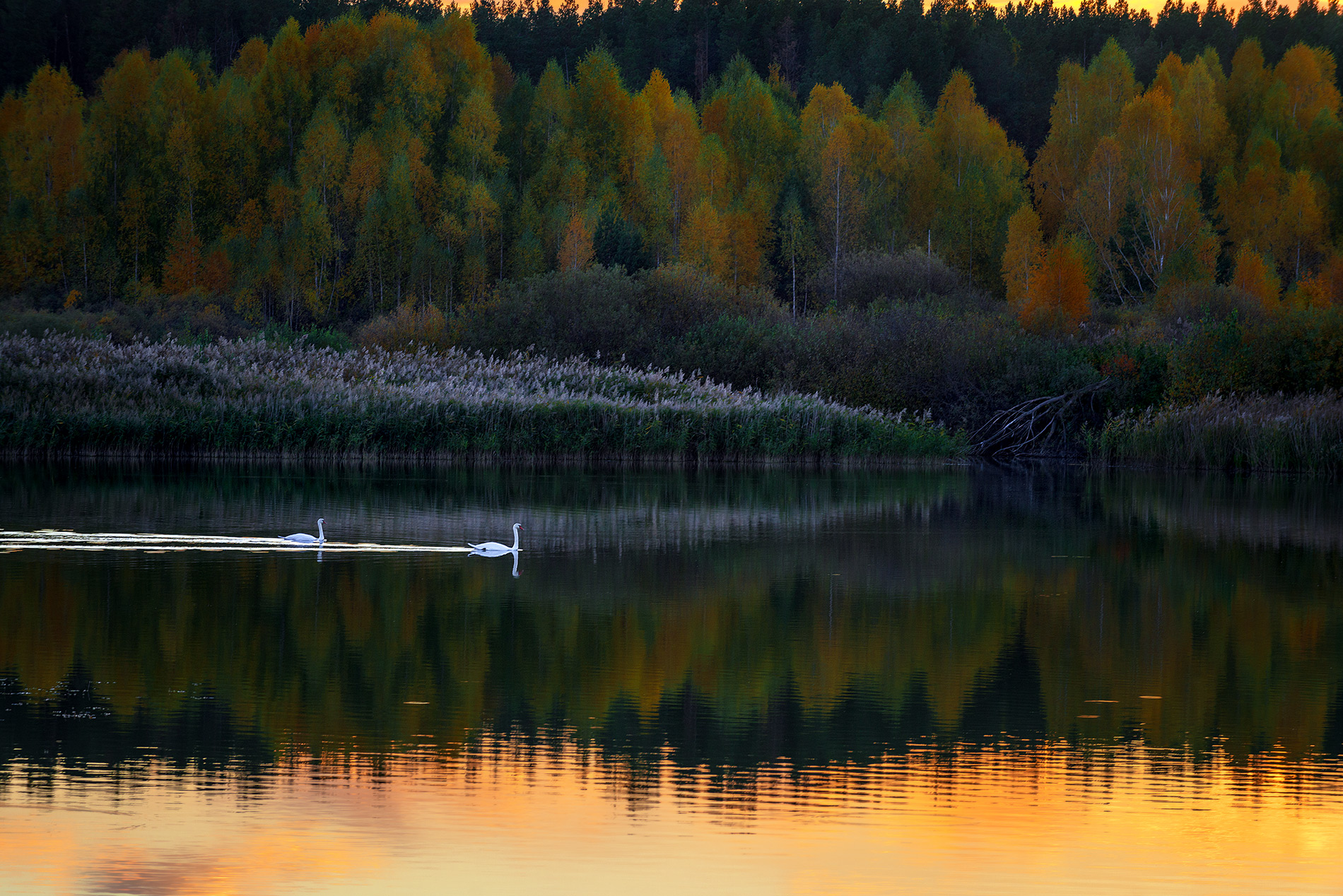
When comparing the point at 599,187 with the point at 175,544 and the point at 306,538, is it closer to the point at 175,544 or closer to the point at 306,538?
the point at 175,544

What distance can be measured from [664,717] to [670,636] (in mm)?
2315

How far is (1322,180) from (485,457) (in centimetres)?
5145

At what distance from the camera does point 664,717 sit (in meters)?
7.55

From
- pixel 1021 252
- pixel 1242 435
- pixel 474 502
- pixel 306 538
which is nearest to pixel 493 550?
pixel 306 538

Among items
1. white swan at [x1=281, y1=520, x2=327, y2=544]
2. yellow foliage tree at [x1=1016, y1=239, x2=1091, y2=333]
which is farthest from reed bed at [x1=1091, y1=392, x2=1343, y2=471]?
white swan at [x1=281, y1=520, x2=327, y2=544]

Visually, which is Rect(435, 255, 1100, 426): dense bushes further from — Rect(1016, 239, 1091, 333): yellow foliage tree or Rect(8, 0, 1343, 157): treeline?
Rect(8, 0, 1343, 157): treeline

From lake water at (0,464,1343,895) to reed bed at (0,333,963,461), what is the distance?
11870mm

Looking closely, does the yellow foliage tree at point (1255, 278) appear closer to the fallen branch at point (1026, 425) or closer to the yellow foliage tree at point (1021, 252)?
the yellow foliage tree at point (1021, 252)

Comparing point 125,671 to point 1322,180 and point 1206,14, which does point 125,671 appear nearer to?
point 1322,180

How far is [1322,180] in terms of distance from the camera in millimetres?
66938

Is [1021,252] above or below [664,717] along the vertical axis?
above

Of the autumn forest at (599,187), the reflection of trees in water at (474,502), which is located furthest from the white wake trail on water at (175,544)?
the autumn forest at (599,187)

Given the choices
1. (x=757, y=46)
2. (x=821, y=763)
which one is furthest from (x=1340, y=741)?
(x=757, y=46)

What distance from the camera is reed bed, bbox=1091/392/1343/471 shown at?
28.3m
